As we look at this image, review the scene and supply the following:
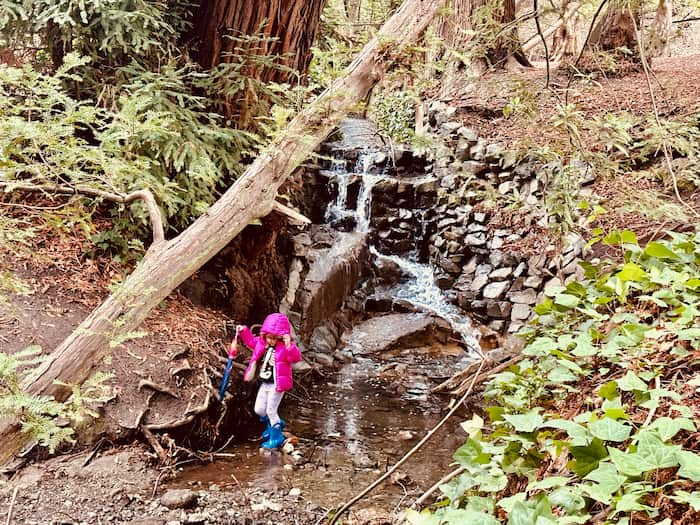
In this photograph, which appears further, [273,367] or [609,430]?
[273,367]

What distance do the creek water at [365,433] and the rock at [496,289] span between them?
1.70ft

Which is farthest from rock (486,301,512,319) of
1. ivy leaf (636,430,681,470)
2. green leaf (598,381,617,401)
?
ivy leaf (636,430,681,470)

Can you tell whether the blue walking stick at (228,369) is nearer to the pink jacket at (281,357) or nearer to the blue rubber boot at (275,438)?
the pink jacket at (281,357)

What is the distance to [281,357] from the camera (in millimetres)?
5117

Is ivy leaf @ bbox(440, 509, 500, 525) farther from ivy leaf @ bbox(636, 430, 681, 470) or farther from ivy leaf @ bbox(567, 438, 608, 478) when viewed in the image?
ivy leaf @ bbox(636, 430, 681, 470)

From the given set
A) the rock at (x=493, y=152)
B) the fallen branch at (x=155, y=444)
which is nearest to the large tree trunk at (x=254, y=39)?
the fallen branch at (x=155, y=444)

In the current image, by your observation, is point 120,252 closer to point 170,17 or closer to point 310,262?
point 170,17

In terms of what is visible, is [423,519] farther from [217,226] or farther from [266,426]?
[266,426]

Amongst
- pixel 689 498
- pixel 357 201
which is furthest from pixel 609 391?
pixel 357 201

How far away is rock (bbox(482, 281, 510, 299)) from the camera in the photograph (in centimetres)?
803

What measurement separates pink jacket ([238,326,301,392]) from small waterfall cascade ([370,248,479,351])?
3586 mm

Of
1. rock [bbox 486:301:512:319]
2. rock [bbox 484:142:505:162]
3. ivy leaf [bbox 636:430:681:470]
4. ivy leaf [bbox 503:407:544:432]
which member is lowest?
rock [bbox 486:301:512:319]

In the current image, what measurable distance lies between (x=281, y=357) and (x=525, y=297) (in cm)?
412

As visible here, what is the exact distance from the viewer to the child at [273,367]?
5043 millimetres
